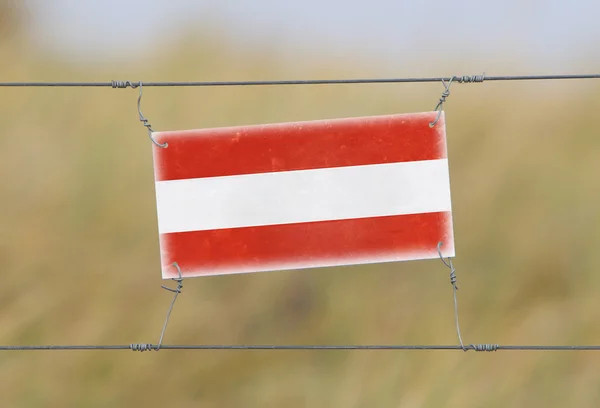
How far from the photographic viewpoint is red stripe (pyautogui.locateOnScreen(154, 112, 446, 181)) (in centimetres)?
117

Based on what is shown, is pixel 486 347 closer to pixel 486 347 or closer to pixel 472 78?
pixel 486 347

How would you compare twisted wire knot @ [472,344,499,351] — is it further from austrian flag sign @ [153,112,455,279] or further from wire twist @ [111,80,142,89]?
wire twist @ [111,80,142,89]

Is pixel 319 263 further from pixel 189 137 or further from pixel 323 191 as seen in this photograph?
pixel 189 137

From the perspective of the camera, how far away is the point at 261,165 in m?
1.18

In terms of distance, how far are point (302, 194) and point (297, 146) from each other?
0.09 meters

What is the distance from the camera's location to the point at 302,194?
1176 millimetres

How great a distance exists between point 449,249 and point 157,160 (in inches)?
22.4

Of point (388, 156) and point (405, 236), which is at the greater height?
point (388, 156)

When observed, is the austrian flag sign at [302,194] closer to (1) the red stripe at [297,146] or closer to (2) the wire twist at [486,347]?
(1) the red stripe at [297,146]

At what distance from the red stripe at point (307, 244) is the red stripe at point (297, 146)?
11cm

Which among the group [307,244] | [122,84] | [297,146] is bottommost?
[307,244]

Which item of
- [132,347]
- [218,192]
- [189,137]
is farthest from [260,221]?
[132,347]

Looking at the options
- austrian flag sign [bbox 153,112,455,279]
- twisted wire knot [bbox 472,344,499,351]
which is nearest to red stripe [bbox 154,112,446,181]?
austrian flag sign [bbox 153,112,455,279]

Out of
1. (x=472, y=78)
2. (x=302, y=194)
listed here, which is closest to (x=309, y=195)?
(x=302, y=194)
